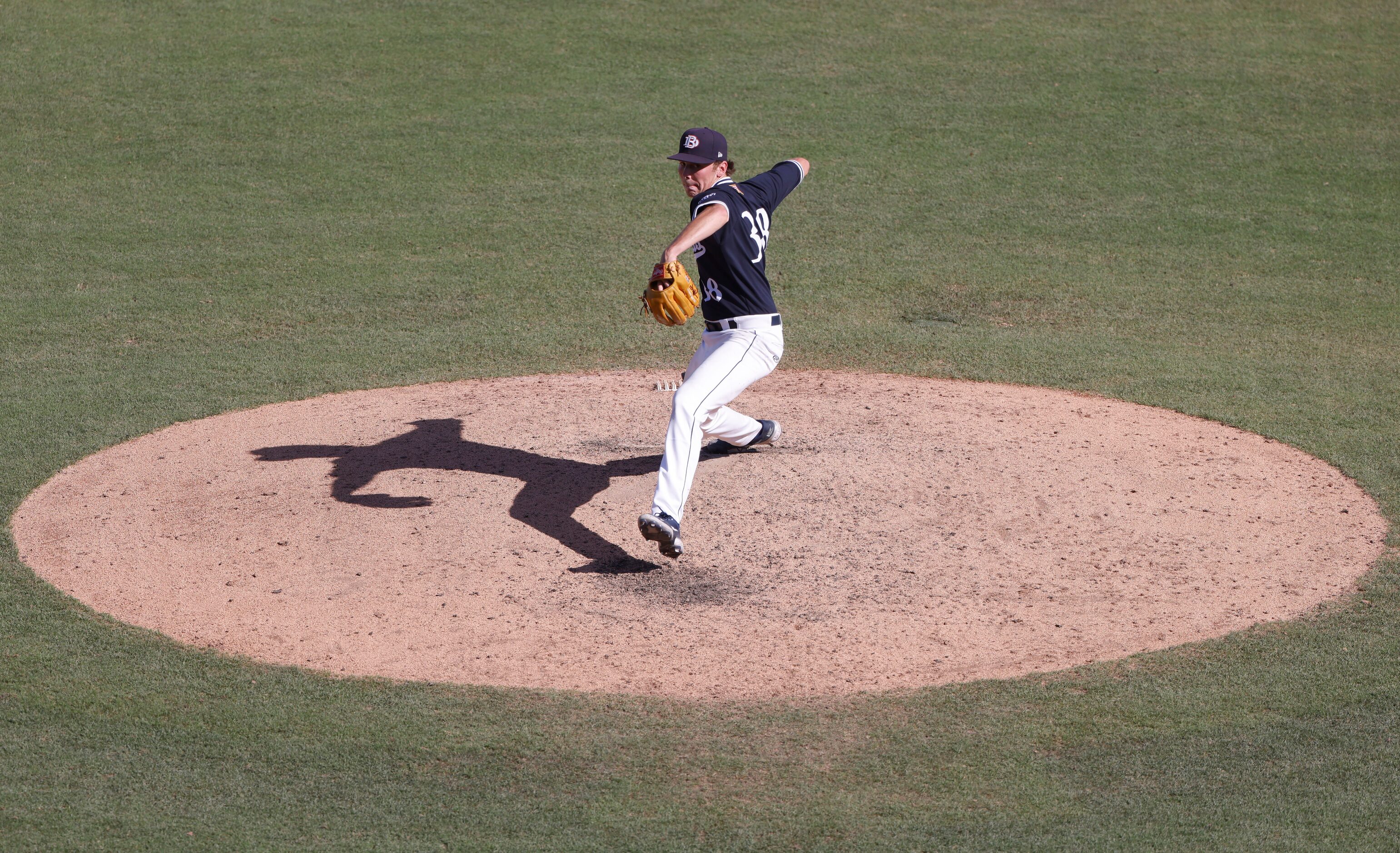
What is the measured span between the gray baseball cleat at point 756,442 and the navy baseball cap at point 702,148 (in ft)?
5.07

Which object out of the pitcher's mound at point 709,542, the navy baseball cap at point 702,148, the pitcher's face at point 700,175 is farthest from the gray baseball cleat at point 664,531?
the navy baseball cap at point 702,148

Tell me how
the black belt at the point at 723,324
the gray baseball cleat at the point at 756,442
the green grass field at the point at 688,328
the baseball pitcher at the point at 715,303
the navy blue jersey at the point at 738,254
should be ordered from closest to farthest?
1. the green grass field at the point at 688,328
2. the baseball pitcher at the point at 715,303
3. the navy blue jersey at the point at 738,254
4. the black belt at the point at 723,324
5. the gray baseball cleat at the point at 756,442

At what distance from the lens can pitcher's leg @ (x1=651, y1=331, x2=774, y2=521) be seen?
20.5ft

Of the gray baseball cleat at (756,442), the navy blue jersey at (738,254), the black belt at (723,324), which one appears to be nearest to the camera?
the navy blue jersey at (738,254)

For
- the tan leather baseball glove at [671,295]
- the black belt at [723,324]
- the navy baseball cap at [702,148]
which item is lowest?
the black belt at [723,324]

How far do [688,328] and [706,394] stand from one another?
4186 mm

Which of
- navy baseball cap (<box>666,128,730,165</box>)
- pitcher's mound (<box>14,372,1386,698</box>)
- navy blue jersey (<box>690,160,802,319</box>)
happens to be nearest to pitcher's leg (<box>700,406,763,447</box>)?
pitcher's mound (<box>14,372,1386,698</box>)

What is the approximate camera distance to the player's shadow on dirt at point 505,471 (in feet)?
21.8

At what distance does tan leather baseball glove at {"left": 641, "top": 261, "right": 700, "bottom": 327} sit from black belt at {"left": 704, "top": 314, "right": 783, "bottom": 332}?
47cm

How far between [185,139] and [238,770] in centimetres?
1077

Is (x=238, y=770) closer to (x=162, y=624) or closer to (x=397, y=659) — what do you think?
(x=397, y=659)

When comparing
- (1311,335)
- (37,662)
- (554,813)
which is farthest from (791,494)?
(1311,335)

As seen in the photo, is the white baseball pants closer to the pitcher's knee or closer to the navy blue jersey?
the pitcher's knee

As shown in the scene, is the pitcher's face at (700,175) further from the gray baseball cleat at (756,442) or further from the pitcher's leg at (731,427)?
the gray baseball cleat at (756,442)
